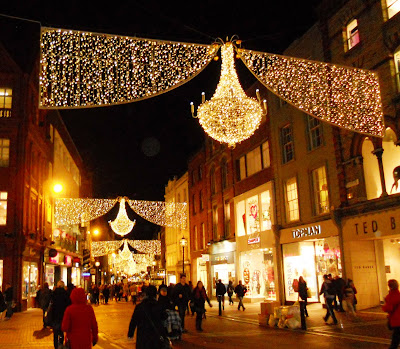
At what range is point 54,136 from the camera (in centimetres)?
4075

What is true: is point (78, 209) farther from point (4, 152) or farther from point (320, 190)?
point (320, 190)

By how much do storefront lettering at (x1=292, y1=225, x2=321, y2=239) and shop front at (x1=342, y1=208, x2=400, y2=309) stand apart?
204 cm

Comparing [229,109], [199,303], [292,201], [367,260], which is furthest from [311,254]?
[229,109]

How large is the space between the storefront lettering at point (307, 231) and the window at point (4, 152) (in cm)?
1869

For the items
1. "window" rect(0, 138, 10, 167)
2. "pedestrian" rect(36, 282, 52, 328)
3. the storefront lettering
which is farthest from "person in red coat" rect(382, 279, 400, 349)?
"window" rect(0, 138, 10, 167)

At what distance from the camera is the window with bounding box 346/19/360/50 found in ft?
68.2

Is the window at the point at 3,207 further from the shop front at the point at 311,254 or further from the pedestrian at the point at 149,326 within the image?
the pedestrian at the point at 149,326

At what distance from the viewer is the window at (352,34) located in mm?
20797

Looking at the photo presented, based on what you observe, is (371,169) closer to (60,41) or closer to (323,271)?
(323,271)

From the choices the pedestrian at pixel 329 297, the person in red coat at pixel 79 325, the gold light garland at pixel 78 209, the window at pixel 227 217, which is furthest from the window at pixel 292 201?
the person in red coat at pixel 79 325

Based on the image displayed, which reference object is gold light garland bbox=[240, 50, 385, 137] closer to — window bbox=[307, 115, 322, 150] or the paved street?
the paved street

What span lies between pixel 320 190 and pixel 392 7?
9.07 metres

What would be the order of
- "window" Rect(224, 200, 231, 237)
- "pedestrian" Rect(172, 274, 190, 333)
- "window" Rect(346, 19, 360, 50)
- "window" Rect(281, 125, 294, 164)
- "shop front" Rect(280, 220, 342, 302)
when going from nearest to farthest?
"pedestrian" Rect(172, 274, 190, 333) < "window" Rect(346, 19, 360, 50) < "shop front" Rect(280, 220, 342, 302) < "window" Rect(281, 125, 294, 164) < "window" Rect(224, 200, 231, 237)

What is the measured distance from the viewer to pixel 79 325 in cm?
694
